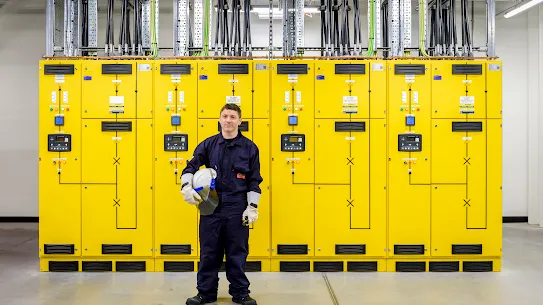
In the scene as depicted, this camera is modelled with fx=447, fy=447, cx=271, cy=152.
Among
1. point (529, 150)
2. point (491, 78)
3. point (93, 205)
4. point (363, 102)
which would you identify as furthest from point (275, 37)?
point (529, 150)

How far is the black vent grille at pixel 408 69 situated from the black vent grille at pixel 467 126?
0.76 meters

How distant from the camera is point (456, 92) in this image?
5488 mm

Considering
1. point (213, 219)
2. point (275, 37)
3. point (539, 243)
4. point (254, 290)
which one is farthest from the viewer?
point (275, 37)

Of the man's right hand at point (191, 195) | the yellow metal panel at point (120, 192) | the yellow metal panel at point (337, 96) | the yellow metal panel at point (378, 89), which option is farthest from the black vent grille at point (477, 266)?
the yellow metal panel at point (120, 192)

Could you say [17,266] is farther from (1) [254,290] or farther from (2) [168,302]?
(1) [254,290]

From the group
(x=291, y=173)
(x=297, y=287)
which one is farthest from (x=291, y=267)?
(x=291, y=173)

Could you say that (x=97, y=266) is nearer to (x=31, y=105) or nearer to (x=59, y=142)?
(x=59, y=142)

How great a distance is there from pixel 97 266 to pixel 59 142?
62.2 inches

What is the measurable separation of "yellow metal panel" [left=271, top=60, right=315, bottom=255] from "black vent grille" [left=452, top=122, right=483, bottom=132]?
1.75 m

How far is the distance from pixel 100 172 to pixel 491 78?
4920 millimetres

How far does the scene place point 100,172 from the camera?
5.45m

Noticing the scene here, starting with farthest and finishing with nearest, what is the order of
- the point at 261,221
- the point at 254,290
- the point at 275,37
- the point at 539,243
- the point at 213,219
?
the point at 275,37 → the point at 539,243 → the point at 261,221 → the point at 254,290 → the point at 213,219

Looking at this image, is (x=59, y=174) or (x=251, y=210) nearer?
(x=251, y=210)

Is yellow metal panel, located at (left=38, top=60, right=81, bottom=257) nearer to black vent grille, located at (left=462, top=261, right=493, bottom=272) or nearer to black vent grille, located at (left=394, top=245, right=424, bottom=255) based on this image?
black vent grille, located at (left=394, top=245, right=424, bottom=255)
